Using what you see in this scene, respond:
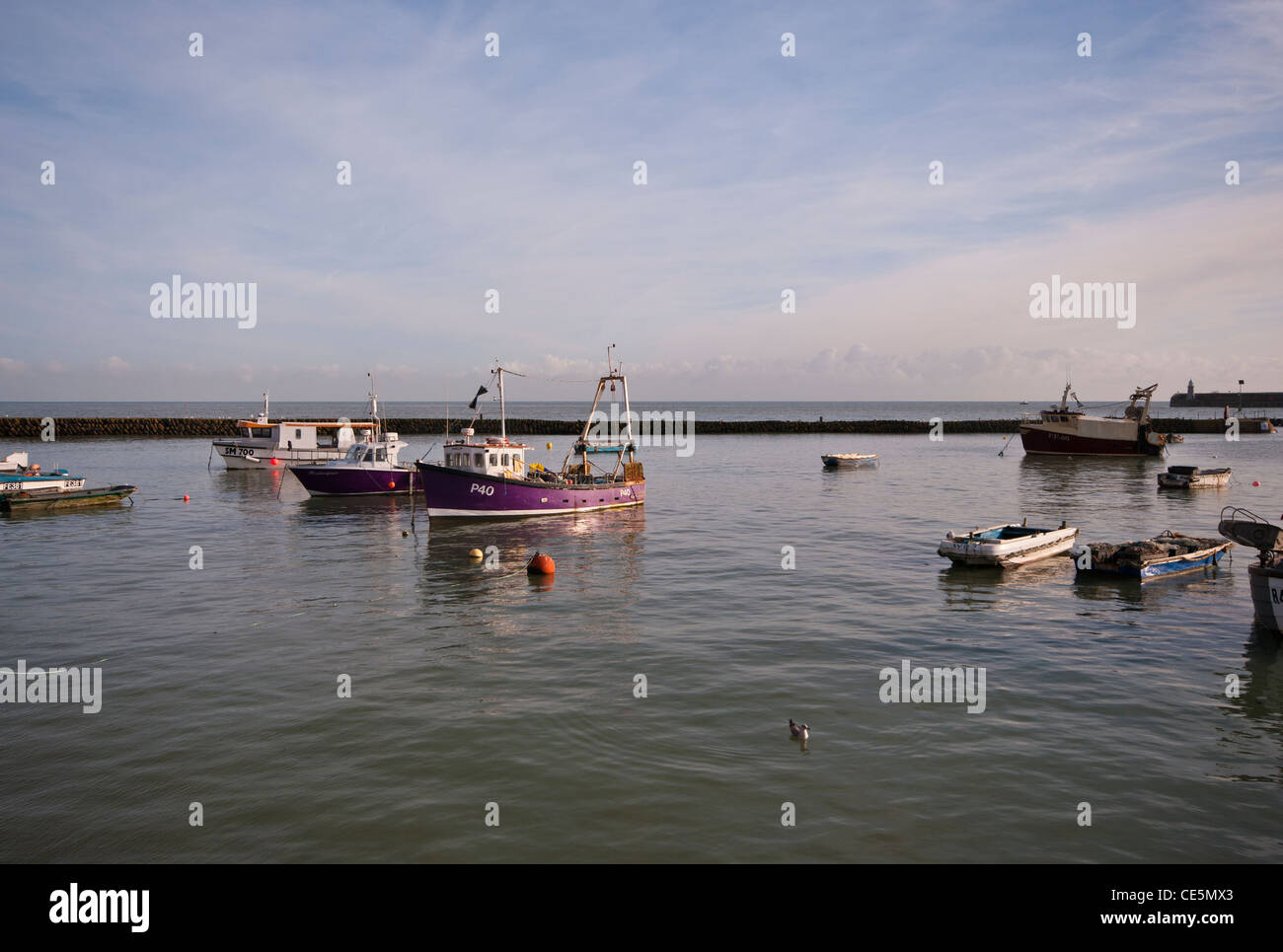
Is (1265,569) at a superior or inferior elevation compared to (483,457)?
inferior

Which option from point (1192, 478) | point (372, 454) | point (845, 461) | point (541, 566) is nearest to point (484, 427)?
point (845, 461)

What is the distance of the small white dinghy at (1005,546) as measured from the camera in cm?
→ 2484

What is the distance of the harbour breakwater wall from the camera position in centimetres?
10300

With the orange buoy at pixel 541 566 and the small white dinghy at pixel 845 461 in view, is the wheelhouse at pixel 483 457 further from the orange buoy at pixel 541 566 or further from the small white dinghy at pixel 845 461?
the small white dinghy at pixel 845 461

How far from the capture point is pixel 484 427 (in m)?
103

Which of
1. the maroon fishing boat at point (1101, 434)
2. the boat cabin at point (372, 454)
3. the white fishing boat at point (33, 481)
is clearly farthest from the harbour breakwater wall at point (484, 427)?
the white fishing boat at point (33, 481)

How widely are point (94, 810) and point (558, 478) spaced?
94.1 ft

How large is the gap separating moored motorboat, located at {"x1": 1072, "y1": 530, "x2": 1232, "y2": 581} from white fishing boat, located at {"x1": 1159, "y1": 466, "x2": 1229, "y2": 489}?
1032 inches

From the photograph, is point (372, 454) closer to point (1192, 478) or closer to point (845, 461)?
point (845, 461)

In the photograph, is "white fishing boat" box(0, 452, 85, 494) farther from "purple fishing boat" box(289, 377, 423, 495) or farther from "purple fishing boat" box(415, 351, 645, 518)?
"purple fishing boat" box(415, 351, 645, 518)

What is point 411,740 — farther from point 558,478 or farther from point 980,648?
point 558,478

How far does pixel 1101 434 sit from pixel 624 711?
250 ft
